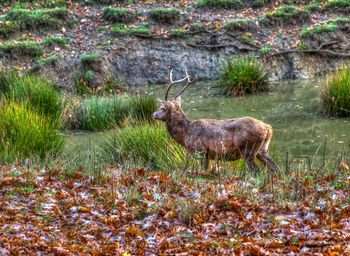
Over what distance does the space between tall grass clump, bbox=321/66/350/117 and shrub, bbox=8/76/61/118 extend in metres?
5.92

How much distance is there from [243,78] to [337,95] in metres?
4.10

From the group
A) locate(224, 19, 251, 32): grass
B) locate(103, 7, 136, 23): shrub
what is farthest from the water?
locate(103, 7, 136, 23): shrub

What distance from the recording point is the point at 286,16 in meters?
26.1

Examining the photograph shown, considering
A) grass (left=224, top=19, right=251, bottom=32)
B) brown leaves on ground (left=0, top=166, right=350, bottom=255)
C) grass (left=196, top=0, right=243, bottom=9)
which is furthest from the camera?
grass (left=196, top=0, right=243, bottom=9)

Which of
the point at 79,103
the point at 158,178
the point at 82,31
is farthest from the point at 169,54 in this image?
the point at 158,178

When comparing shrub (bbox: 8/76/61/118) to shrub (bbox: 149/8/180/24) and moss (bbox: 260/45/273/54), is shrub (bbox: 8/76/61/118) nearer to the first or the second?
moss (bbox: 260/45/273/54)

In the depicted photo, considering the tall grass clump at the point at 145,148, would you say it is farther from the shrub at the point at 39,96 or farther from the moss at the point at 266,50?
the moss at the point at 266,50

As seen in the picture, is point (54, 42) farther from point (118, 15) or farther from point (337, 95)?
point (337, 95)

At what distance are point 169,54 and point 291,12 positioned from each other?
14.8 ft

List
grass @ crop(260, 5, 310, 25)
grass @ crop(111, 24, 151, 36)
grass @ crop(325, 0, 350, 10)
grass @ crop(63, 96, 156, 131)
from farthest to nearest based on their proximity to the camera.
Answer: grass @ crop(325, 0, 350, 10) < grass @ crop(260, 5, 310, 25) < grass @ crop(111, 24, 151, 36) < grass @ crop(63, 96, 156, 131)

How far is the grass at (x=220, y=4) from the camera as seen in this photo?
88.4 feet

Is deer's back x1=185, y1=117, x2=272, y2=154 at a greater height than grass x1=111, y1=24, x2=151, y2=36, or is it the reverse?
deer's back x1=185, y1=117, x2=272, y2=154

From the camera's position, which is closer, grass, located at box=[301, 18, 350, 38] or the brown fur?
the brown fur

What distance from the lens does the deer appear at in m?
11.9
